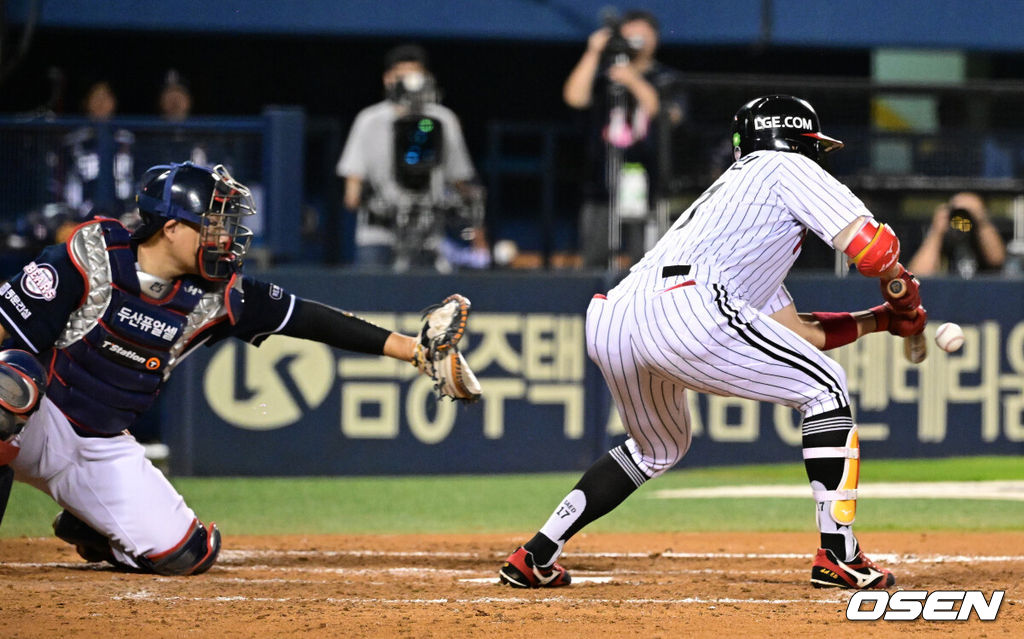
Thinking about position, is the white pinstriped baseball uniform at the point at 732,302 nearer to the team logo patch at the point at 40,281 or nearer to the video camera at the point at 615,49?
the team logo patch at the point at 40,281

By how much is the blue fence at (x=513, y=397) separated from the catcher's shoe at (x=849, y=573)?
173 inches

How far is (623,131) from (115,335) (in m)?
5.17

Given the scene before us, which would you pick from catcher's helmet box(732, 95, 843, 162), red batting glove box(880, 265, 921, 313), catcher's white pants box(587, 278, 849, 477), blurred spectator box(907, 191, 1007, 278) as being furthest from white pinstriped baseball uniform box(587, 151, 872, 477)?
blurred spectator box(907, 191, 1007, 278)

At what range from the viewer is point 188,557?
5293 millimetres

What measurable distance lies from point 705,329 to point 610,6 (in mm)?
8419

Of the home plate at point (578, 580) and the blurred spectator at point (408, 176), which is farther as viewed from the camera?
the blurred spectator at point (408, 176)

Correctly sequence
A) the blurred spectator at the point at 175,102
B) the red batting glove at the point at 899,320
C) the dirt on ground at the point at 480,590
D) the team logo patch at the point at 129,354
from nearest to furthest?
→ the dirt on ground at the point at 480,590, the team logo patch at the point at 129,354, the red batting glove at the point at 899,320, the blurred spectator at the point at 175,102

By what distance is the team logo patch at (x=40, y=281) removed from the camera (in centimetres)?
477

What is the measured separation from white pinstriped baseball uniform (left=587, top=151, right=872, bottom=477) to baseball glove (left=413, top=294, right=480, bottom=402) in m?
0.46

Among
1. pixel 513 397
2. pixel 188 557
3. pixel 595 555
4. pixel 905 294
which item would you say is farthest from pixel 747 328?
pixel 513 397

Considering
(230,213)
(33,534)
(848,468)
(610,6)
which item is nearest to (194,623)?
A: (230,213)

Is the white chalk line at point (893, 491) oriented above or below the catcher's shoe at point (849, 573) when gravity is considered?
below

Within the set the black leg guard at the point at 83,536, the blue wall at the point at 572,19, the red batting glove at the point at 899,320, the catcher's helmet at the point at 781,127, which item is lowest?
the black leg guard at the point at 83,536

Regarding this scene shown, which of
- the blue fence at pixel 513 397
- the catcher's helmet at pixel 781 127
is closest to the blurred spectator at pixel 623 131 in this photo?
the blue fence at pixel 513 397
